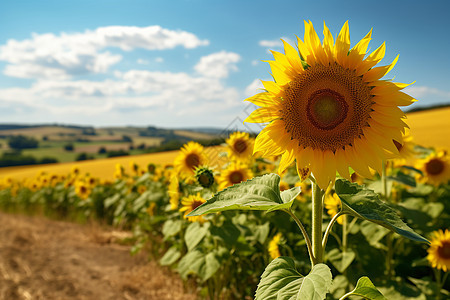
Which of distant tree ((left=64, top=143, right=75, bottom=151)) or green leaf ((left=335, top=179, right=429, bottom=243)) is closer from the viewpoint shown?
green leaf ((left=335, top=179, right=429, bottom=243))

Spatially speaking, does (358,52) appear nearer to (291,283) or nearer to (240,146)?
(291,283)

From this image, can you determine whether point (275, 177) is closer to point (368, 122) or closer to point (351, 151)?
point (351, 151)

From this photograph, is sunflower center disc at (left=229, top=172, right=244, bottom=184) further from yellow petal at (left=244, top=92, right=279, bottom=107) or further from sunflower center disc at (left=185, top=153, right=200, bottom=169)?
yellow petal at (left=244, top=92, right=279, bottom=107)

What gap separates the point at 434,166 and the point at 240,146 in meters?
2.12

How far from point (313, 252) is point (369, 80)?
2.53 ft

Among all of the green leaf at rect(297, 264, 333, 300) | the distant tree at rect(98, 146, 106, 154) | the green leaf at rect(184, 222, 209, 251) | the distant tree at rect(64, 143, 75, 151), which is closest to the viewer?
the green leaf at rect(297, 264, 333, 300)

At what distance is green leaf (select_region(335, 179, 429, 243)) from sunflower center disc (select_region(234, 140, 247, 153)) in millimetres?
1963

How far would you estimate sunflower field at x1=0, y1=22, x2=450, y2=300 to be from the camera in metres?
1.40

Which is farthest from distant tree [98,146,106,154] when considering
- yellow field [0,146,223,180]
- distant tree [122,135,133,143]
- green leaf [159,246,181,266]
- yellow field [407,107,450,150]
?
green leaf [159,246,181,266]

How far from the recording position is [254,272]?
3244mm

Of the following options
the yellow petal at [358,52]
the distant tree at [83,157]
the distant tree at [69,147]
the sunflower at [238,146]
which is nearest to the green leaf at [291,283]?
the yellow petal at [358,52]

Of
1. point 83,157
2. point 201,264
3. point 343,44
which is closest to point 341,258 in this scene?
point 201,264

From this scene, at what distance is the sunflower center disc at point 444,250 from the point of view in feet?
9.12

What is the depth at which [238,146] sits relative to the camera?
137 inches
